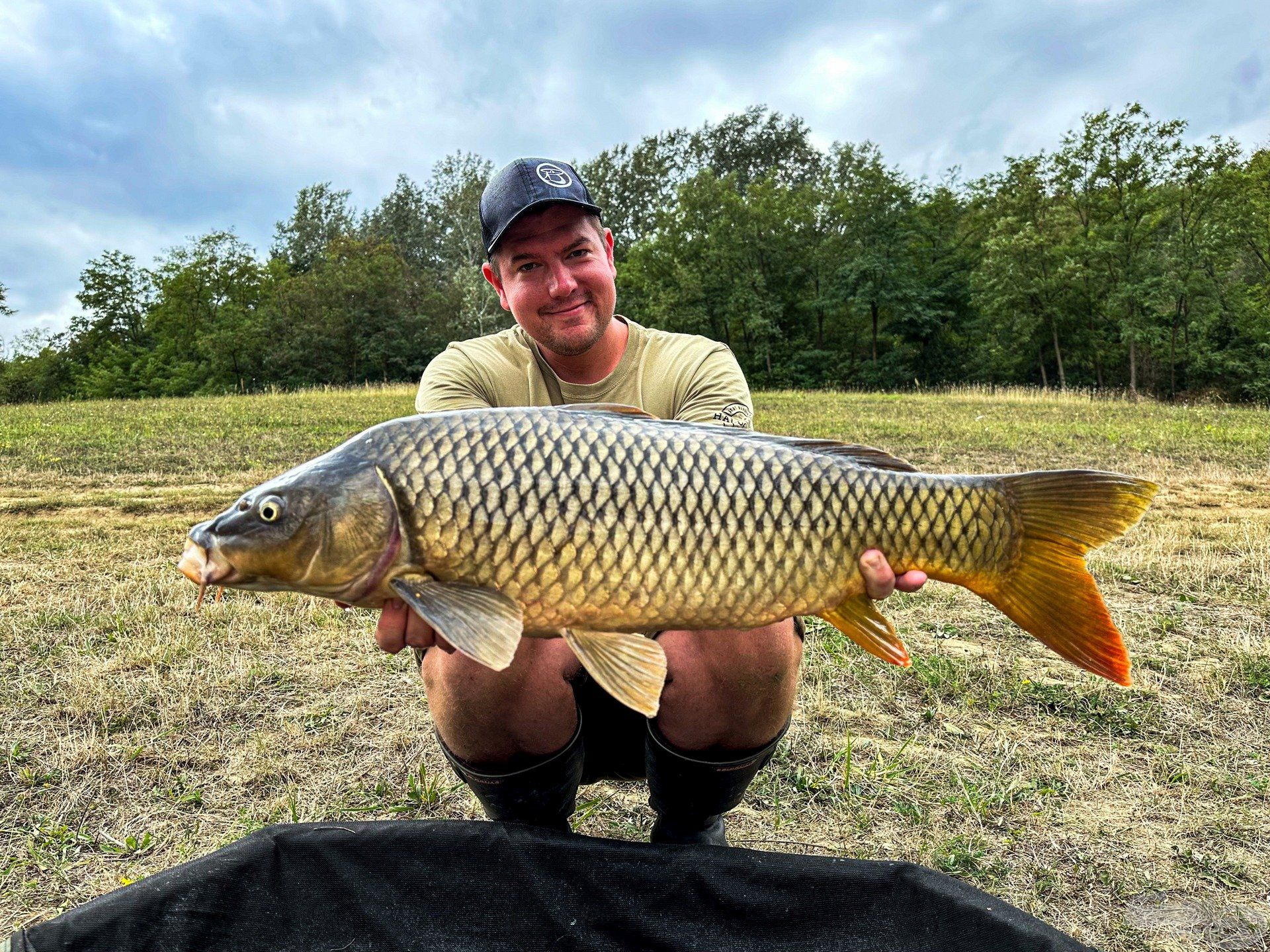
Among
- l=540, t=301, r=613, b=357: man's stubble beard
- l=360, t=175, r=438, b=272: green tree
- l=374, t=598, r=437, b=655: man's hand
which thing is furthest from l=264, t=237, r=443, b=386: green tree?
l=374, t=598, r=437, b=655: man's hand

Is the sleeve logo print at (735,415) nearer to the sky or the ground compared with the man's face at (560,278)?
nearer to the ground

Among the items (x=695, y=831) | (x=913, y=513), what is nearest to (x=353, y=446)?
(x=913, y=513)

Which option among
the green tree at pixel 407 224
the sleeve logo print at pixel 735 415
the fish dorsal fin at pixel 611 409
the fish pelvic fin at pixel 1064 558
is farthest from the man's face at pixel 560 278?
the green tree at pixel 407 224

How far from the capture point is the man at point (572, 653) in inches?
69.8

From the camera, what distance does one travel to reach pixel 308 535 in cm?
138

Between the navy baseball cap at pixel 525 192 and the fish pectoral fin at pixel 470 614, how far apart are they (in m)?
1.01

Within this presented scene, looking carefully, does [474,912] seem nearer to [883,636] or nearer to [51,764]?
[883,636]

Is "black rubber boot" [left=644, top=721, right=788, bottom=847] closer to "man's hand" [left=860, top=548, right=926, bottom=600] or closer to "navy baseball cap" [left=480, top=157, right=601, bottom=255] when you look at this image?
"man's hand" [left=860, top=548, right=926, bottom=600]

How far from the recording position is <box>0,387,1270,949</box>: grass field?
6.11 ft

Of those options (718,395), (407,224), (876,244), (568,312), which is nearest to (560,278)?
(568,312)

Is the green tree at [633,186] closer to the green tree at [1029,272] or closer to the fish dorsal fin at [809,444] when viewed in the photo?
the green tree at [1029,272]

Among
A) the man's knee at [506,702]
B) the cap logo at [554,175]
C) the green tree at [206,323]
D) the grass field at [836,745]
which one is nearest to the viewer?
the man's knee at [506,702]

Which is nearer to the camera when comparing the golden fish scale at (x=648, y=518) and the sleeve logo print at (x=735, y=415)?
the golden fish scale at (x=648, y=518)

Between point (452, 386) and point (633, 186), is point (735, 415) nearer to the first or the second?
point (452, 386)
